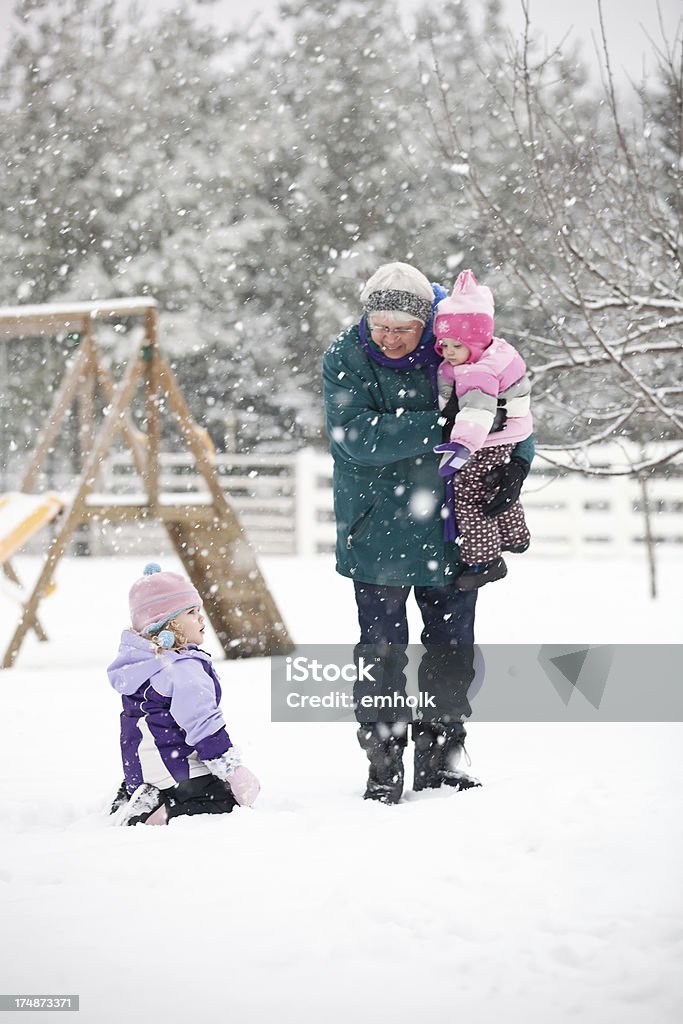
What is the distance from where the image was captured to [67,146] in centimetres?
1514

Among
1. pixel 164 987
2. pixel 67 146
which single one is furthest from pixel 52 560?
pixel 67 146

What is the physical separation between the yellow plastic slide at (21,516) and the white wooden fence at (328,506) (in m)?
5.57

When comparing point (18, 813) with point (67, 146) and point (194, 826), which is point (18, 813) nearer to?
point (194, 826)

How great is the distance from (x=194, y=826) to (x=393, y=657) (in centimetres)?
73

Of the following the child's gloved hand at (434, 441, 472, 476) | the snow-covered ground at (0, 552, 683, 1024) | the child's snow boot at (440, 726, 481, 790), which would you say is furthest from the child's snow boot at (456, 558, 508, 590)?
the snow-covered ground at (0, 552, 683, 1024)

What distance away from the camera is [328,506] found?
1395 cm

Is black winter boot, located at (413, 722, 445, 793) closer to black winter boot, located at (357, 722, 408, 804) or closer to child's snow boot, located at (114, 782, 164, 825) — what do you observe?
black winter boot, located at (357, 722, 408, 804)

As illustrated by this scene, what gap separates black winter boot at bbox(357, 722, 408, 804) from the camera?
9.67ft

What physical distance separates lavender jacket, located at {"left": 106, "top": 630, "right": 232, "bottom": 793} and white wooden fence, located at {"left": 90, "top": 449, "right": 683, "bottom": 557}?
8.08m

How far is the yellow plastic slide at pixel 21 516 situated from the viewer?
569cm

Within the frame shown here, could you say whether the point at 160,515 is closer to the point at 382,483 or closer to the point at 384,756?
the point at 382,483

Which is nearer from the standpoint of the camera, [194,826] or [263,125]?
[194,826]

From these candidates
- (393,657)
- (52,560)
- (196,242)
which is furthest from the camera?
(196,242)

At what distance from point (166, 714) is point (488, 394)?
118 centimetres
